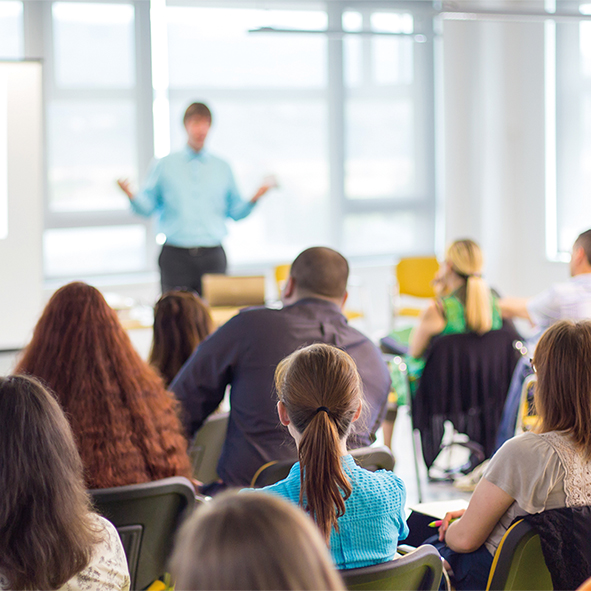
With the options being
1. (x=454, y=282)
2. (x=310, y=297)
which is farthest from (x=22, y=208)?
(x=310, y=297)

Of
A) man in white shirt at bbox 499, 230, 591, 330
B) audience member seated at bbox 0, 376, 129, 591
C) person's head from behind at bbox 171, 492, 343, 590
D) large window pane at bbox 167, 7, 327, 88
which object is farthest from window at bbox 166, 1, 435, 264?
person's head from behind at bbox 171, 492, 343, 590

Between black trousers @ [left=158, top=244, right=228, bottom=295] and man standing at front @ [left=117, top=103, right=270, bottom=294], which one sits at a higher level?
man standing at front @ [left=117, top=103, right=270, bottom=294]

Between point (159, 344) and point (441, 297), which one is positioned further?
point (441, 297)

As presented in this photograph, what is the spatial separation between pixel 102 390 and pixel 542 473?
1.04 meters

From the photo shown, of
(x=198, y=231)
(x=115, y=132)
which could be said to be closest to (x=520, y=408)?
(x=198, y=231)

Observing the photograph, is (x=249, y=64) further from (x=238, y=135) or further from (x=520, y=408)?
(x=520, y=408)

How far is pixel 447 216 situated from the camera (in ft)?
25.2

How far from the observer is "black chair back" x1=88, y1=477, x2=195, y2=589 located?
1.79 meters

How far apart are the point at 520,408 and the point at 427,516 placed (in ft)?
3.55

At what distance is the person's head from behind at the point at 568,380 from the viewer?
68.3 inches

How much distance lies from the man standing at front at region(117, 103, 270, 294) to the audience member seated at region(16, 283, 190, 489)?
3.30 meters

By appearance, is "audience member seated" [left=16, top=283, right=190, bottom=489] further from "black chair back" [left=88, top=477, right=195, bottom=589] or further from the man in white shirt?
the man in white shirt

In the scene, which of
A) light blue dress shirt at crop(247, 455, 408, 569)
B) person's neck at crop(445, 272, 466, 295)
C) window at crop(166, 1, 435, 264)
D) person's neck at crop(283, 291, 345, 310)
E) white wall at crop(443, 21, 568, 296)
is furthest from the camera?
white wall at crop(443, 21, 568, 296)

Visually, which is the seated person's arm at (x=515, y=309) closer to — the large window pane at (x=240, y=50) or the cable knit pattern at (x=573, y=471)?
the cable knit pattern at (x=573, y=471)
